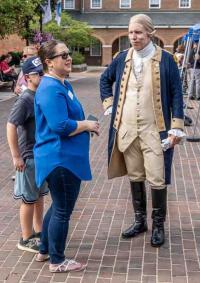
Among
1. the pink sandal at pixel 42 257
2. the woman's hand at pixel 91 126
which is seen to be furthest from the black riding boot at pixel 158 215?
the woman's hand at pixel 91 126

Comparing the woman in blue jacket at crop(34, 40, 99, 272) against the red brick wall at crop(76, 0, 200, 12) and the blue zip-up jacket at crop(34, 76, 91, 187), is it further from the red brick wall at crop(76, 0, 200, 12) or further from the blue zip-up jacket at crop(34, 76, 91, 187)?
the red brick wall at crop(76, 0, 200, 12)

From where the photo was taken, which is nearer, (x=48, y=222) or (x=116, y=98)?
(x=48, y=222)

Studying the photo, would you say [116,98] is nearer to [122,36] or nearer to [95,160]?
[95,160]

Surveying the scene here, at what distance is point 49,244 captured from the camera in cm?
410

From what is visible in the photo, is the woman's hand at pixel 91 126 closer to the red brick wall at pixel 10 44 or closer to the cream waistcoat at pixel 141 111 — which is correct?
the cream waistcoat at pixel 141 111

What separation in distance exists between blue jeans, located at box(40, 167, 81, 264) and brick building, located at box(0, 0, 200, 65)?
155 ft

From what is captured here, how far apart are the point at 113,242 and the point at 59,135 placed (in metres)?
1.53

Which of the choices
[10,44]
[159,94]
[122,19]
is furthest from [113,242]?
[122,19]

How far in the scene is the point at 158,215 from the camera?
4.83 meters

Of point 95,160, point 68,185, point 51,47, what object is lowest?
point 95,160

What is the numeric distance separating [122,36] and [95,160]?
45106 mm

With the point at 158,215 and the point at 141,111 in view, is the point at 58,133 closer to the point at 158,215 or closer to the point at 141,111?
the point at 141,111

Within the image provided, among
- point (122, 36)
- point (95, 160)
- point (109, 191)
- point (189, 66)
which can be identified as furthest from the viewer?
point (122, 36)

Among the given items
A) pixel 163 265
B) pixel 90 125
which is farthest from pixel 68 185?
pixel 163 265
